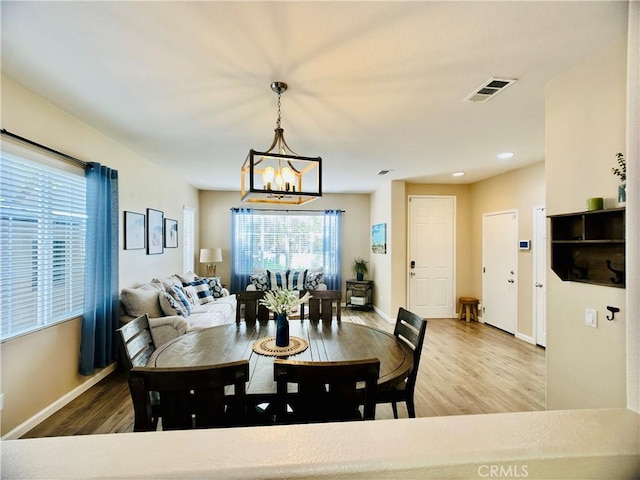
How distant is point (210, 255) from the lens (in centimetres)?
609

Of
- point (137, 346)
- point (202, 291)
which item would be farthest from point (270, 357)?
point (202, 291)

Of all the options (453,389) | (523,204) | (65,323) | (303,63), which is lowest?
(453,389)

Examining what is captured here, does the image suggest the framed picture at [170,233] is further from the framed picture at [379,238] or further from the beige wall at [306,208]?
the framed picture at [379,238]

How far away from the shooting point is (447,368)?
349 centimetres

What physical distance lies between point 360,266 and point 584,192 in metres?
4.92

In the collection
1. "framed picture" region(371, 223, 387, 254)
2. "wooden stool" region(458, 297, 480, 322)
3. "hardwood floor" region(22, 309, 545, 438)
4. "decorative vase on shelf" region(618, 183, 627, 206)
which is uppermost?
"decorative vase on shelf" region(618, 183, 627, 206)

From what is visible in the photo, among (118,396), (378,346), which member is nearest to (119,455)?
(378,346)

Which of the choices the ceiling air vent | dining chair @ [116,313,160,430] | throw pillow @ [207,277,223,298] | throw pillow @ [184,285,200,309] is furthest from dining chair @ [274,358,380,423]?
throw pillow @ [207,277,223,298]

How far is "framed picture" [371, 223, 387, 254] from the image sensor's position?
5789 mm

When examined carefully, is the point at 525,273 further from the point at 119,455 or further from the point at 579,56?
the point at 119,455

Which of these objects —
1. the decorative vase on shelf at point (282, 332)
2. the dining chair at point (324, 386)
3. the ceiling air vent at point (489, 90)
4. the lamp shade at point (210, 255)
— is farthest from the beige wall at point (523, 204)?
the lamp shade at point (210, 255)

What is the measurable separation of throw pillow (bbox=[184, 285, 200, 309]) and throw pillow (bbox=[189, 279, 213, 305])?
0.13 m

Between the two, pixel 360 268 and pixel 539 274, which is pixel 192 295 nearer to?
pixel 360 268

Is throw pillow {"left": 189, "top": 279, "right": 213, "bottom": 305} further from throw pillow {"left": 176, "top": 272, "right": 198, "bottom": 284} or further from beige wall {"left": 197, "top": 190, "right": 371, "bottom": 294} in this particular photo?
beige wall {"left": 197, "top": 190, "right": 371, "bottom": 294}
